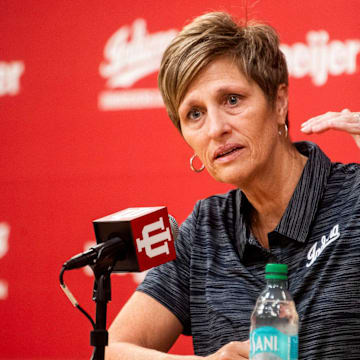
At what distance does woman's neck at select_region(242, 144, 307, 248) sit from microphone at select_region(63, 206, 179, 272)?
0.58m

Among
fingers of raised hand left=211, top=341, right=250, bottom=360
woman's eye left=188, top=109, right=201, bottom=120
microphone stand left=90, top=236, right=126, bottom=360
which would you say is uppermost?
woman's eye left=188, top=109, right=201, bottom=120

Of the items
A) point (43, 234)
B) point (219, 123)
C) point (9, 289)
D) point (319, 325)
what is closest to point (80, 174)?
→ point (43, 234)

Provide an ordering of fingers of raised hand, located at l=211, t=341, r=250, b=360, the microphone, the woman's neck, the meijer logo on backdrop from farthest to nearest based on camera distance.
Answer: the meijer logo on backdrop
the woman's neck
fingers of raised hand, located at l=211, t=341, r=250, b=360
the microphone

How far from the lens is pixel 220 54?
187 cm

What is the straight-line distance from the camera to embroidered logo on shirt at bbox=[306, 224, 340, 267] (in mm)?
1697

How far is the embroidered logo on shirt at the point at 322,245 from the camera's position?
66.8 inches

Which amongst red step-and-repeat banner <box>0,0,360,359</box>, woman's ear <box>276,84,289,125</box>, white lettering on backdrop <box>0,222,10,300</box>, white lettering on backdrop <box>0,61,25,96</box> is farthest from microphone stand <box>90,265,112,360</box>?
white lettering on backdrop <box>0,61,25,96</box>

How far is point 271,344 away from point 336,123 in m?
0.76

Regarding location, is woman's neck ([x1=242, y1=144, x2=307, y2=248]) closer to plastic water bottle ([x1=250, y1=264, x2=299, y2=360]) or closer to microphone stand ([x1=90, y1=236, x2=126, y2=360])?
plastic water bottle ([x1=250, y1=264, x2=299, y2=360])

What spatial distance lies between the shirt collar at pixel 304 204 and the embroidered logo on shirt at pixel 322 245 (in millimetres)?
41

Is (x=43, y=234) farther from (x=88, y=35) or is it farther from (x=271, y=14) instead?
(x=271, y=14)

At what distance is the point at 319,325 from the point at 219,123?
620mm

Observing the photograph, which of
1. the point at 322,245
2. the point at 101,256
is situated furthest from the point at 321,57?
the point at 101,256

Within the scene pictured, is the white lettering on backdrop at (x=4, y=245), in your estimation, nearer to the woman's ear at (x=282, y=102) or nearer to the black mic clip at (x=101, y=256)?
the woman's ear at (x=282, y=102)
